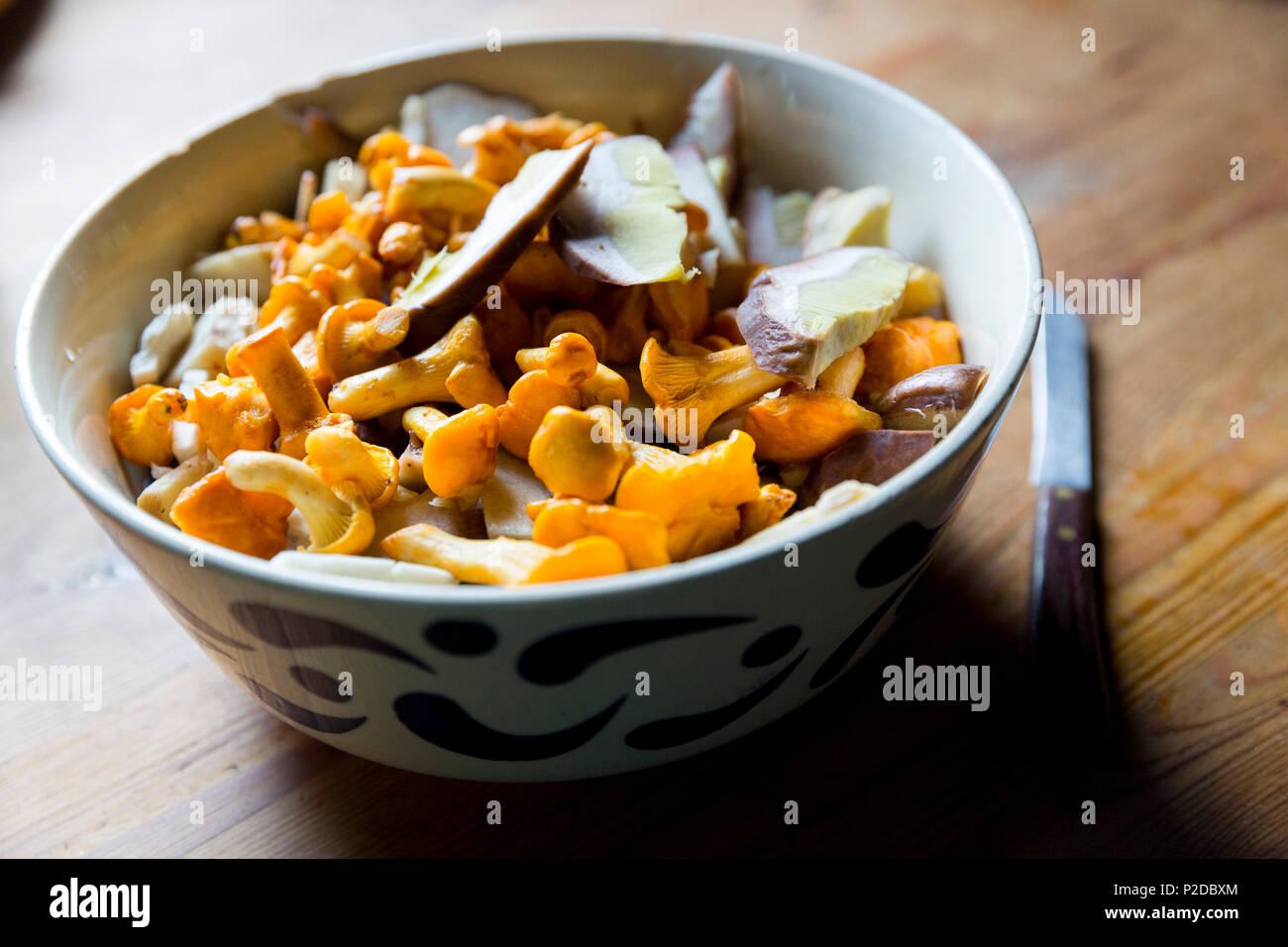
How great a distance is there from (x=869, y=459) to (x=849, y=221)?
0.21 metres

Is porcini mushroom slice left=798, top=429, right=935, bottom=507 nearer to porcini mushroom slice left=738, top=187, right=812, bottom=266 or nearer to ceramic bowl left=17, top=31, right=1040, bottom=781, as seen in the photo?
ceramic bowl left=17, top=31, right=1040, bottom=781

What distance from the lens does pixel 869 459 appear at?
0.51 meters

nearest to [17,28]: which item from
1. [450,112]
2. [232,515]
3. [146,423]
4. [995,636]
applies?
[450,112]

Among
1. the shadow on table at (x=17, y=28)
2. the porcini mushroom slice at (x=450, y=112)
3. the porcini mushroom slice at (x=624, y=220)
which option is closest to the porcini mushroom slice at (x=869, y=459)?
the porcini mushroom slice at (x=624, y=220)

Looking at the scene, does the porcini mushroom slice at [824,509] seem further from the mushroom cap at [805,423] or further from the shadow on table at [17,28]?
the shadow on table at [17,28]

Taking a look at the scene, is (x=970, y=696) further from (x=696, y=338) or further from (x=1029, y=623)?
(x=696, y=338)

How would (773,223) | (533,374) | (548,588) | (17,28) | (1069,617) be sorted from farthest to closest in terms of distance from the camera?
(17,28)
(773,223)
(1069,617)
(533,374)
(548,588)

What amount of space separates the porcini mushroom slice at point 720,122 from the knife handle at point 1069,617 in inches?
12.2

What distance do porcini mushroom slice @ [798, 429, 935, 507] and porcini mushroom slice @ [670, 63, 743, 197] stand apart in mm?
281

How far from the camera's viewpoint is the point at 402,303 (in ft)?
1.85

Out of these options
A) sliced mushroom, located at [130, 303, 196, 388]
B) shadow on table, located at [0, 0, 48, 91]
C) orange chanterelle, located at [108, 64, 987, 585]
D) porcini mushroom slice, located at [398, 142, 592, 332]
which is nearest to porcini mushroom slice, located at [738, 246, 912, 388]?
orange chanterelle, located at [108, 64, 987, 585]

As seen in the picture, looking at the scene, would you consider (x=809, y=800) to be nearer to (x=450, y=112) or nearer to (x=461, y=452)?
(x=461, y=452)

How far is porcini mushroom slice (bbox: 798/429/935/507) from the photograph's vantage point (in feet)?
1.62

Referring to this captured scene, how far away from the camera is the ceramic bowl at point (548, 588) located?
0.40 m
